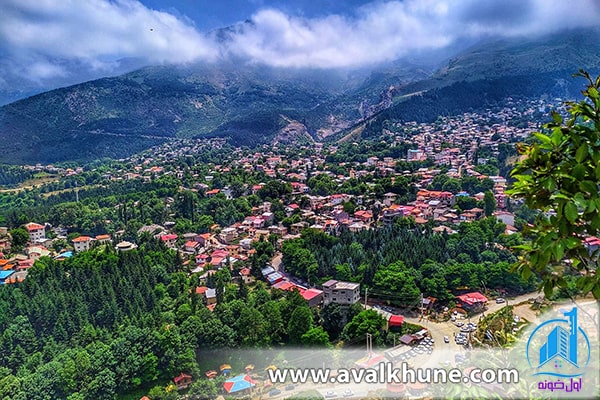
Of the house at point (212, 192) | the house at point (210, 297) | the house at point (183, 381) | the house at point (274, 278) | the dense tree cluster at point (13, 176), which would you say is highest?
the dense tree cluster at point (13, 176)

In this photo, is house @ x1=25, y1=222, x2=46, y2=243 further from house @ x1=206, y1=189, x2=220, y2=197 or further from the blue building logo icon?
the blue building logo icon

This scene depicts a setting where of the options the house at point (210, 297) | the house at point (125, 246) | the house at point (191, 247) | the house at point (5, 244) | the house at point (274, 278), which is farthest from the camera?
the house at point (5, 244)

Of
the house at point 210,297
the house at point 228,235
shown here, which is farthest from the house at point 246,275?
the house at point 228,235

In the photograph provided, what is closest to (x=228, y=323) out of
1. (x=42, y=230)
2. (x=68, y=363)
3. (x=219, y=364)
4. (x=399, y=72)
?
(x=219, y=364)

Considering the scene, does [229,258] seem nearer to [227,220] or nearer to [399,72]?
[227,220]

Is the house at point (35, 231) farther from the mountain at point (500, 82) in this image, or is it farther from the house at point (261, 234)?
the mountain at point (500, 82)

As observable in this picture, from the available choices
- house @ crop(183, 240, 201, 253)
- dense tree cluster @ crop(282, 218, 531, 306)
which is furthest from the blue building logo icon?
house @ crop(183, 240, 201, 253)
